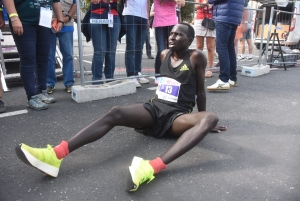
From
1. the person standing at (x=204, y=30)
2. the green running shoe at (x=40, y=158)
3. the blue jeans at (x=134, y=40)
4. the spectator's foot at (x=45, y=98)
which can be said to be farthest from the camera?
the person standing at (x=204, y=30)

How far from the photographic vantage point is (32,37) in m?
3.41

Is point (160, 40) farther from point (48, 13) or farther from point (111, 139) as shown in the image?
point (111, 139)

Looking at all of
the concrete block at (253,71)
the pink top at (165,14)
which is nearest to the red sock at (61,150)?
the pink top at (165,14)

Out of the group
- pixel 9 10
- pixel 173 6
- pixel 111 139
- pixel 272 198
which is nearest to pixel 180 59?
pixel 111 139

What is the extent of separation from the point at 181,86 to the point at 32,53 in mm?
1891

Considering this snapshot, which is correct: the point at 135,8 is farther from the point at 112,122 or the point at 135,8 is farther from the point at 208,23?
the point at 112,122

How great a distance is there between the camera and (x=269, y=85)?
17.3 feet

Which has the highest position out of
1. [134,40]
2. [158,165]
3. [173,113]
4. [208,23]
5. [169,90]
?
[208,23]

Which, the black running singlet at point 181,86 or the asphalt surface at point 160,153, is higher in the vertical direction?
the black running singlet at point 181,86

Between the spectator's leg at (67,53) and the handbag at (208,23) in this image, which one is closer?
the spectator's leg at (67,53)

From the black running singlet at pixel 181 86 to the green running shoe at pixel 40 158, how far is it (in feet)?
3.58

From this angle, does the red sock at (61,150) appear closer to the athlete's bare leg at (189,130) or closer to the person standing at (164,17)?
the athlete's bare leg at (189,130)

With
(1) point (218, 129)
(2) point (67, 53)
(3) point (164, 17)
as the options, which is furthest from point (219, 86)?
(2) point (67, 53)

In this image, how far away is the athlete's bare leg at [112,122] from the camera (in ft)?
7.16
